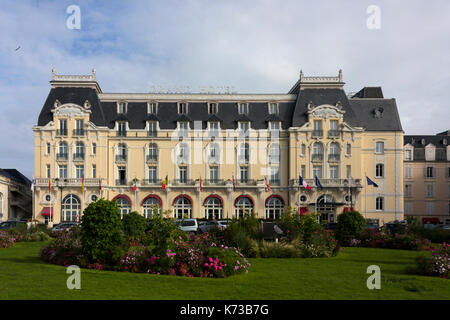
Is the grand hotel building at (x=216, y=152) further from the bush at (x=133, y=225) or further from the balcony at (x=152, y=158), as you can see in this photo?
the bush at (x=133, y=225)

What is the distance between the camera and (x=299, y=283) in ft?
43.3

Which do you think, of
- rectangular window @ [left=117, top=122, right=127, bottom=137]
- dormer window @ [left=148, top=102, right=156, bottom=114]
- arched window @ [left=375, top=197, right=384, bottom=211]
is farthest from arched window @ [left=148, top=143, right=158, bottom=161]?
arched window @ [left=375, top=197, right=384, bottom=211]

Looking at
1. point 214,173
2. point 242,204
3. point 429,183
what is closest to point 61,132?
point 214,173

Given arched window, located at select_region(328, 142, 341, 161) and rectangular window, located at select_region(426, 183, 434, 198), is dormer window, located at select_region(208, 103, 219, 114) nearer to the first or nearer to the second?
arched window, located at select_region(328, 142, 341, 161)

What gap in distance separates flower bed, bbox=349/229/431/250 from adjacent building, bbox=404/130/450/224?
1466 inches

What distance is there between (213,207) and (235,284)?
37.1 m

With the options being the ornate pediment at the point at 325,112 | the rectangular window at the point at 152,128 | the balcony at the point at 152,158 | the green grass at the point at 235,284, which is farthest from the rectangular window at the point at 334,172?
the green grass at the point at 235,284

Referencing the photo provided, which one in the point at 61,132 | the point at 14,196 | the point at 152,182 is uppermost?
the point at 61,132

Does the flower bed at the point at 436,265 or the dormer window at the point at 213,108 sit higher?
the dormer window at the point at 213,108

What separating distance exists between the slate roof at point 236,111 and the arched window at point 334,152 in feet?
10.7

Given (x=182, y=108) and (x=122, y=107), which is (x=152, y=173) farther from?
(x=122, y=107)

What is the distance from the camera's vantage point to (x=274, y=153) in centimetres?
5078

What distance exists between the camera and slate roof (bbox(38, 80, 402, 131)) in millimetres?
49688

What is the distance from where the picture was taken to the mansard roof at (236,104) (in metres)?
49.8
